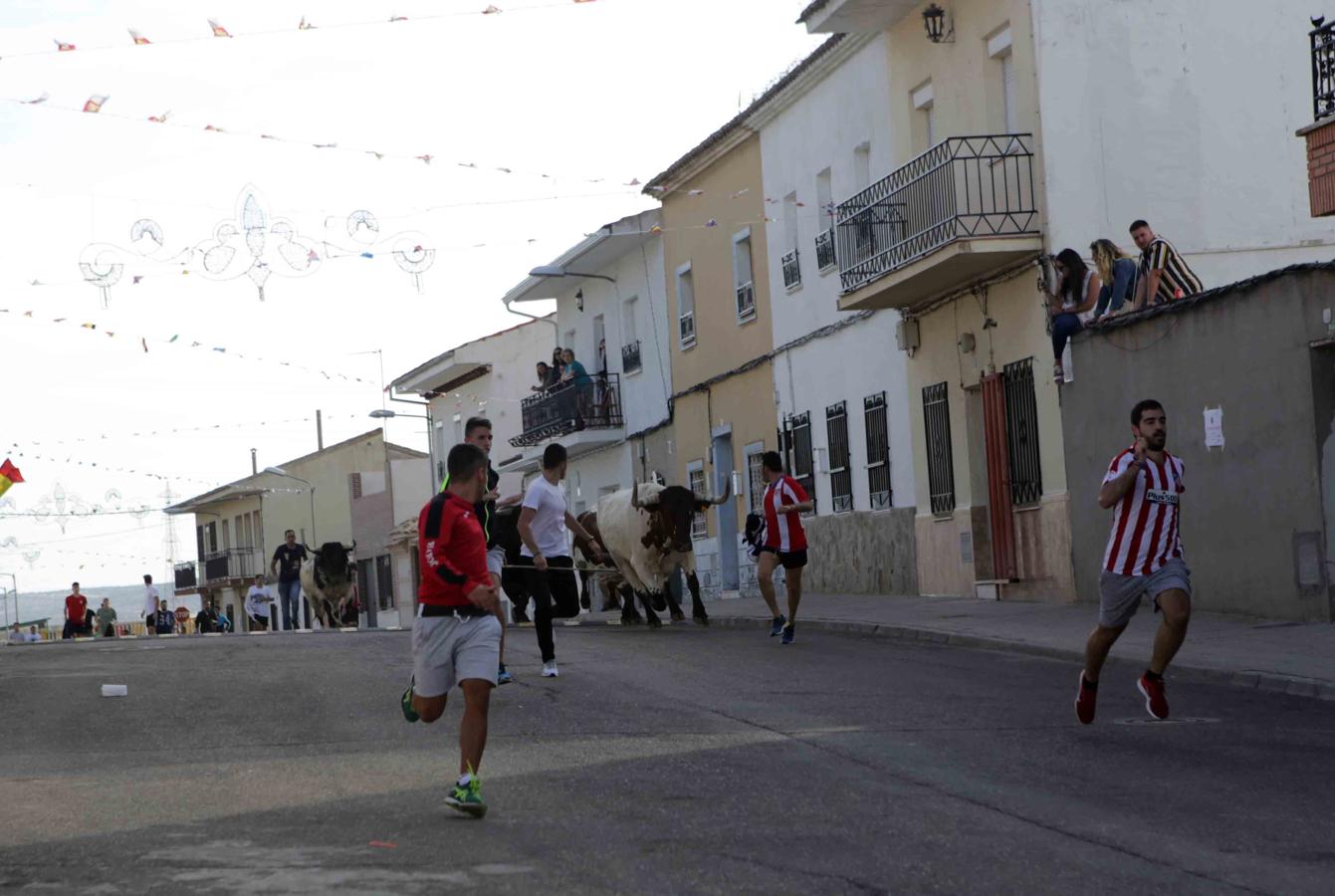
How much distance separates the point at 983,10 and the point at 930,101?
218 cm

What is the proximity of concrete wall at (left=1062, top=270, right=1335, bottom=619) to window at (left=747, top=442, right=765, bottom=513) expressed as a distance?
512 inches

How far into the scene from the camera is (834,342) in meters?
30.3

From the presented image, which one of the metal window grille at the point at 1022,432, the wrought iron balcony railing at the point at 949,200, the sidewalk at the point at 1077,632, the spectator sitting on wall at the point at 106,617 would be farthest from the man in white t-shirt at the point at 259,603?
the metal window grille at the point at 1022,432

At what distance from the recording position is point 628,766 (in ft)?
33.5

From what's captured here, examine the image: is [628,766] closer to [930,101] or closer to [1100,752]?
[1100,752]

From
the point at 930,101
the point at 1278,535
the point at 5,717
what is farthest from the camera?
the point at 930,101

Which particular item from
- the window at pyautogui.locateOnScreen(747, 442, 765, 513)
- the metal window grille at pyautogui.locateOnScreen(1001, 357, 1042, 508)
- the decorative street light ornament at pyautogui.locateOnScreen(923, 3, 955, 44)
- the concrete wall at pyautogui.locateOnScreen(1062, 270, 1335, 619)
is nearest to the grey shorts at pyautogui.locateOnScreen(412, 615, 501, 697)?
the concrete wall at pyautogui.locateOnScreen(1062, 270, 1335, 619)

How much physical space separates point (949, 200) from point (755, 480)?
11.3 m

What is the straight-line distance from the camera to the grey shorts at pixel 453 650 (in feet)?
30.0

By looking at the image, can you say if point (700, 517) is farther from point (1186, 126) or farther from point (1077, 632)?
point (1077, 632)

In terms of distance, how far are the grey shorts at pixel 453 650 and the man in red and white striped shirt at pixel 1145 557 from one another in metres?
4.13

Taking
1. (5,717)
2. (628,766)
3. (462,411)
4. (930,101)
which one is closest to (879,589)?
(930,101)

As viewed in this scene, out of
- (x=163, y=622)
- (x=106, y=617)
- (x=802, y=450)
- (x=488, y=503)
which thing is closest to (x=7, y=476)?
(x=802, y=450)

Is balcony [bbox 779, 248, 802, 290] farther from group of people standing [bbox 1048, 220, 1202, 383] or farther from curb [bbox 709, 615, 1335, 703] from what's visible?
group of people standing [bbox 1048, 220, 1202, 383]
